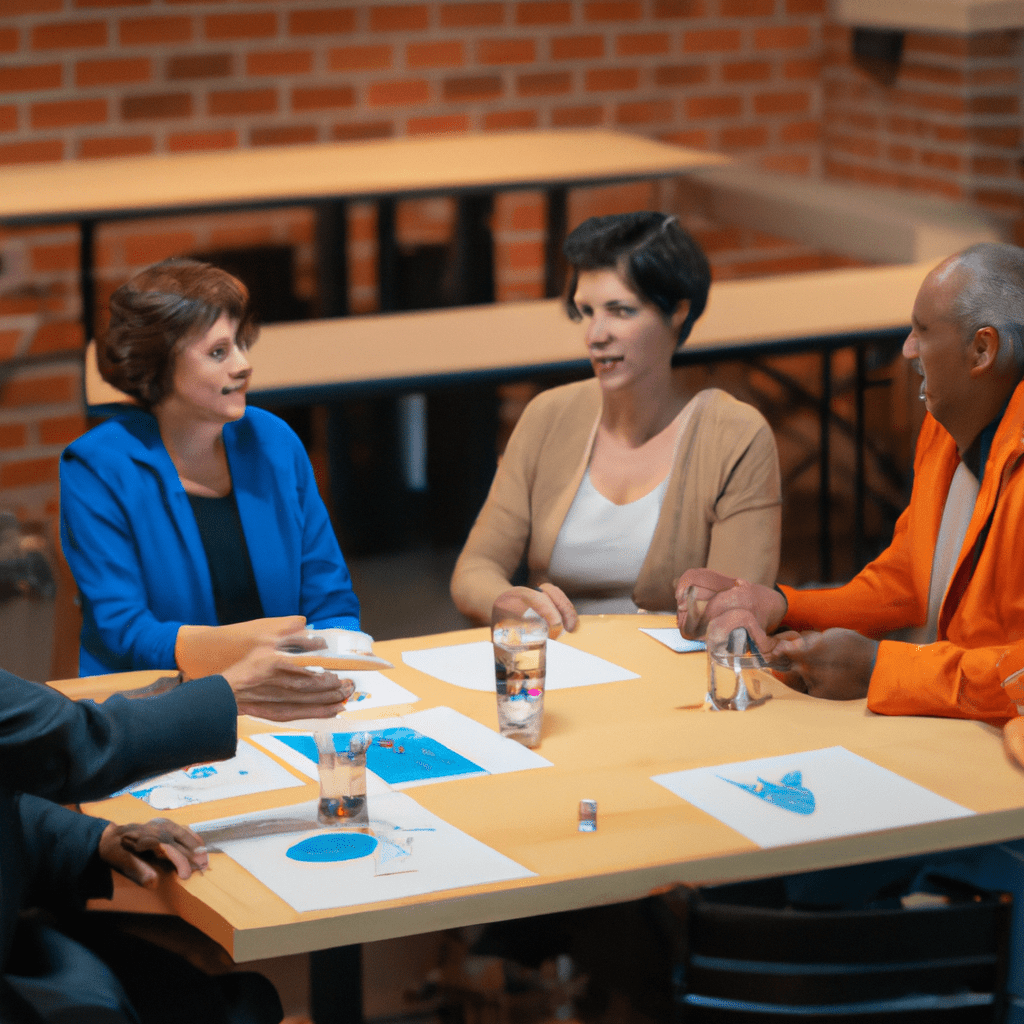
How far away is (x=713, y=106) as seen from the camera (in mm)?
5078

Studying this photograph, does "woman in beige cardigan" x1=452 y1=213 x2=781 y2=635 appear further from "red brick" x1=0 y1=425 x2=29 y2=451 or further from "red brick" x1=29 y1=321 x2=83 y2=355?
"red brick" x1=29 y1=321 x2=83 y2=355

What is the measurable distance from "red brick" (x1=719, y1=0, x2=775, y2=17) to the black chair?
4.12 metres

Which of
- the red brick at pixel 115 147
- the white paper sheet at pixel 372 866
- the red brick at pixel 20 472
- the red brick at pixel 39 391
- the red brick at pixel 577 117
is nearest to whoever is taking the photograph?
the white paper sheet at pixel 372 866

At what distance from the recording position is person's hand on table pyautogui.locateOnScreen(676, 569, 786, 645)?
7.07 ft

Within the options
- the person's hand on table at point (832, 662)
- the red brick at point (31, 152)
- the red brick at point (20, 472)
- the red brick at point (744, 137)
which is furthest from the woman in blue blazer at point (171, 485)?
the red brick at point (744, 137)

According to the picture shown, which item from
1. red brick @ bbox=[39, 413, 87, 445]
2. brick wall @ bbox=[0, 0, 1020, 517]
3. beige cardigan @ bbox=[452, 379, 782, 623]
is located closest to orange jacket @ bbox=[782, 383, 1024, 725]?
beige cardigan @ bbox=[452, 379, 782, 623]

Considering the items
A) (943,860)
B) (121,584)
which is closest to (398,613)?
(121,584)

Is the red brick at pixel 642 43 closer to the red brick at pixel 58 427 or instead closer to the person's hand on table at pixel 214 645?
the red brick at pixel 58 427

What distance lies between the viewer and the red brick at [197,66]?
4508mm

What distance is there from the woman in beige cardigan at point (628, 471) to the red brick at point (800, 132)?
115 inches

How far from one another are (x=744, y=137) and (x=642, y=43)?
18.2 inches

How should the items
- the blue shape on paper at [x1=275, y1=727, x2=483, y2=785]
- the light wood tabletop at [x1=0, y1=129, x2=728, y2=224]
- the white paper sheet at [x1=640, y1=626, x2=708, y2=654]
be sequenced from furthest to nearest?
the light wood tabletop at [x1=0, y1=129, x2=728, y2=224] → the white paper sheet at [x1=640, y1=626, x2=708, y2=654] → the blue shape on paper at [x1=275, y1=727, x2=483, y2=785]

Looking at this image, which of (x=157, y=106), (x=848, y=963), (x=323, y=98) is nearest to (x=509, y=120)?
(x=323, y=98)

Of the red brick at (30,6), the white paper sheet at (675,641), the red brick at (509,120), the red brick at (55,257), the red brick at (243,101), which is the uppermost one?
the red brick at (30,6)
